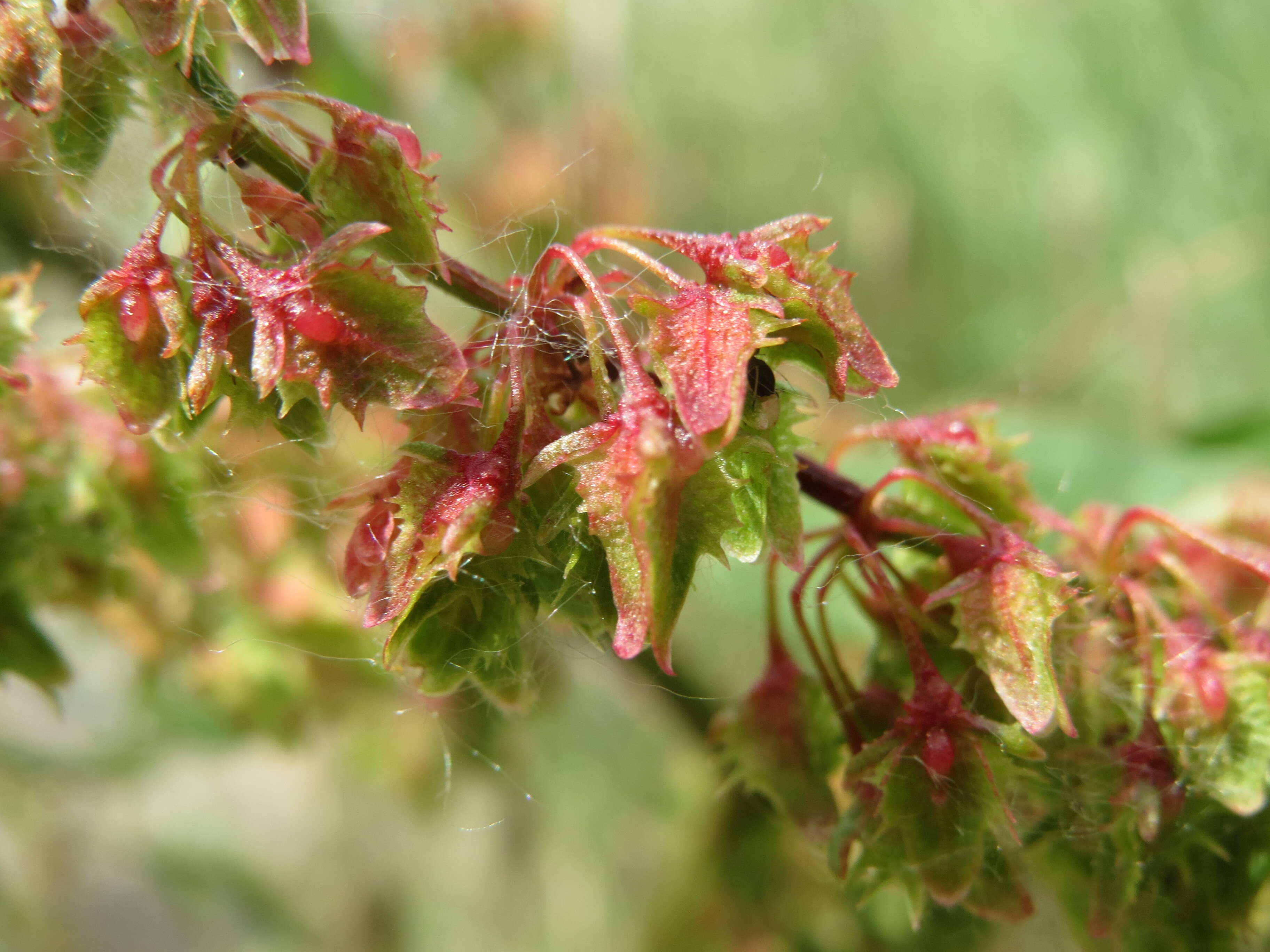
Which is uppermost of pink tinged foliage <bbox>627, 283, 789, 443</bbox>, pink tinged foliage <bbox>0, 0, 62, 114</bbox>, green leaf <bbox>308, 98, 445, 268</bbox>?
pink tinged foliage <bbox>0, 0, 62, 114</bbox>

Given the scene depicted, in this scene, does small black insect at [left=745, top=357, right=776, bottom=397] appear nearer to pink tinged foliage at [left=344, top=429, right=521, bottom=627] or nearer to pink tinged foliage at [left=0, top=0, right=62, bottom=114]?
pink tinged foliage at [left=344, top=429, right=521, bottom=627]

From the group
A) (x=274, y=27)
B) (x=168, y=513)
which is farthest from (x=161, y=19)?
(x=168, y=513)

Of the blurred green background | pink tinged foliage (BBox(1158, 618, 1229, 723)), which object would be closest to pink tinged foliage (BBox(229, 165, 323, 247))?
the blurred green background

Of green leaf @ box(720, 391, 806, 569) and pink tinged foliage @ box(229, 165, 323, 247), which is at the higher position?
pink tinged foliage @ box(229, 165, 323, 247)

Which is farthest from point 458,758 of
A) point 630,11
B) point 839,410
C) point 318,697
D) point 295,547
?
point 630,11

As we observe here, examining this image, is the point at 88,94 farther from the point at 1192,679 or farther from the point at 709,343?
the point at 1192,679

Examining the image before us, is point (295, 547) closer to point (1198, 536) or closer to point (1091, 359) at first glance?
point (1198, 536)

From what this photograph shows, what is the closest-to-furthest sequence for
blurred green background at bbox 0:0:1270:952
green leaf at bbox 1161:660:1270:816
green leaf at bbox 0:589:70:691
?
green leaf at bbox 1161:660:1270:816 → green leaf at bbox 0:589:70:691 → blurred green background at bbox 0:0:1270:952

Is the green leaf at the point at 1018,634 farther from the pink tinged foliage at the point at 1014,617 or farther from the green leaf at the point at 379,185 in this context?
the green leaf at the point at 379,185
